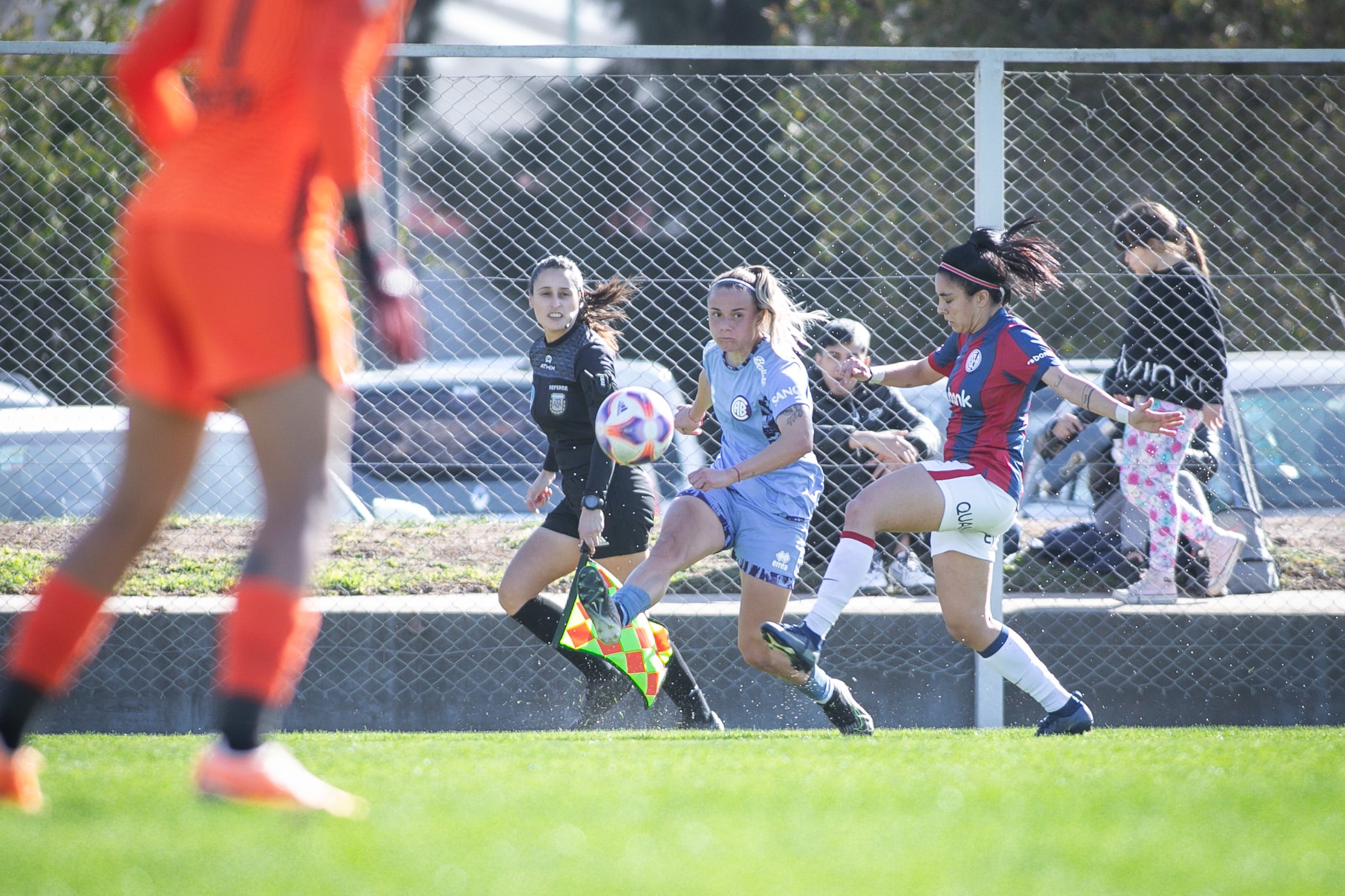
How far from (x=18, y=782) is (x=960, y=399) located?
372cm

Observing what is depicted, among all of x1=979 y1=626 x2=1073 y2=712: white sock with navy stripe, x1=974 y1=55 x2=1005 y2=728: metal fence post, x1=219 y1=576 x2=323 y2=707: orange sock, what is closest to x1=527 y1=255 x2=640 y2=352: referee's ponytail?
x1=974 y1=55 x2=1005 y2=728: metal fence post

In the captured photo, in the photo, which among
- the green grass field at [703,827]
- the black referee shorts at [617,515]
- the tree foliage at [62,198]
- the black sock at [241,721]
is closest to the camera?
the green grass field at [703,827]

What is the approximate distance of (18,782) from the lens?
107 inches

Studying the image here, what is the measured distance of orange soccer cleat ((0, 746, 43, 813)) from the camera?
8.88ft

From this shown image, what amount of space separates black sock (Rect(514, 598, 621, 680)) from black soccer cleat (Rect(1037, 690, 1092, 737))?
5.92 ft

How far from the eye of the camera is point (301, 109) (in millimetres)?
2752

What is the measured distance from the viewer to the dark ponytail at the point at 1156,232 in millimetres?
6598

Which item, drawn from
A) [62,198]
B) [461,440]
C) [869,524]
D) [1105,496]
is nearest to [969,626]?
[869,524]

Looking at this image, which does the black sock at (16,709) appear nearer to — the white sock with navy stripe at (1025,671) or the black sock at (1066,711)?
the white sock with navy stripe at (1025,671)

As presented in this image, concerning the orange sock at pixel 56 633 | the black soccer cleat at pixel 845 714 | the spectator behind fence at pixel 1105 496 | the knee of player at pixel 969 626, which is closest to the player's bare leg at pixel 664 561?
the black soccer cleat at pixel 845 714

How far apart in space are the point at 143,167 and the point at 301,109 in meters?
9.58

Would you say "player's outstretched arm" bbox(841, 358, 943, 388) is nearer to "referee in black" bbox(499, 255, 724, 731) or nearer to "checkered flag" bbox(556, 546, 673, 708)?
"referee in black" bbox(499, 255, 724, 731)

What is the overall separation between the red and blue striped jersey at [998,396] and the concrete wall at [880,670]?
1.29 m

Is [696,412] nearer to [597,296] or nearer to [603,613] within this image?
[597,296]
